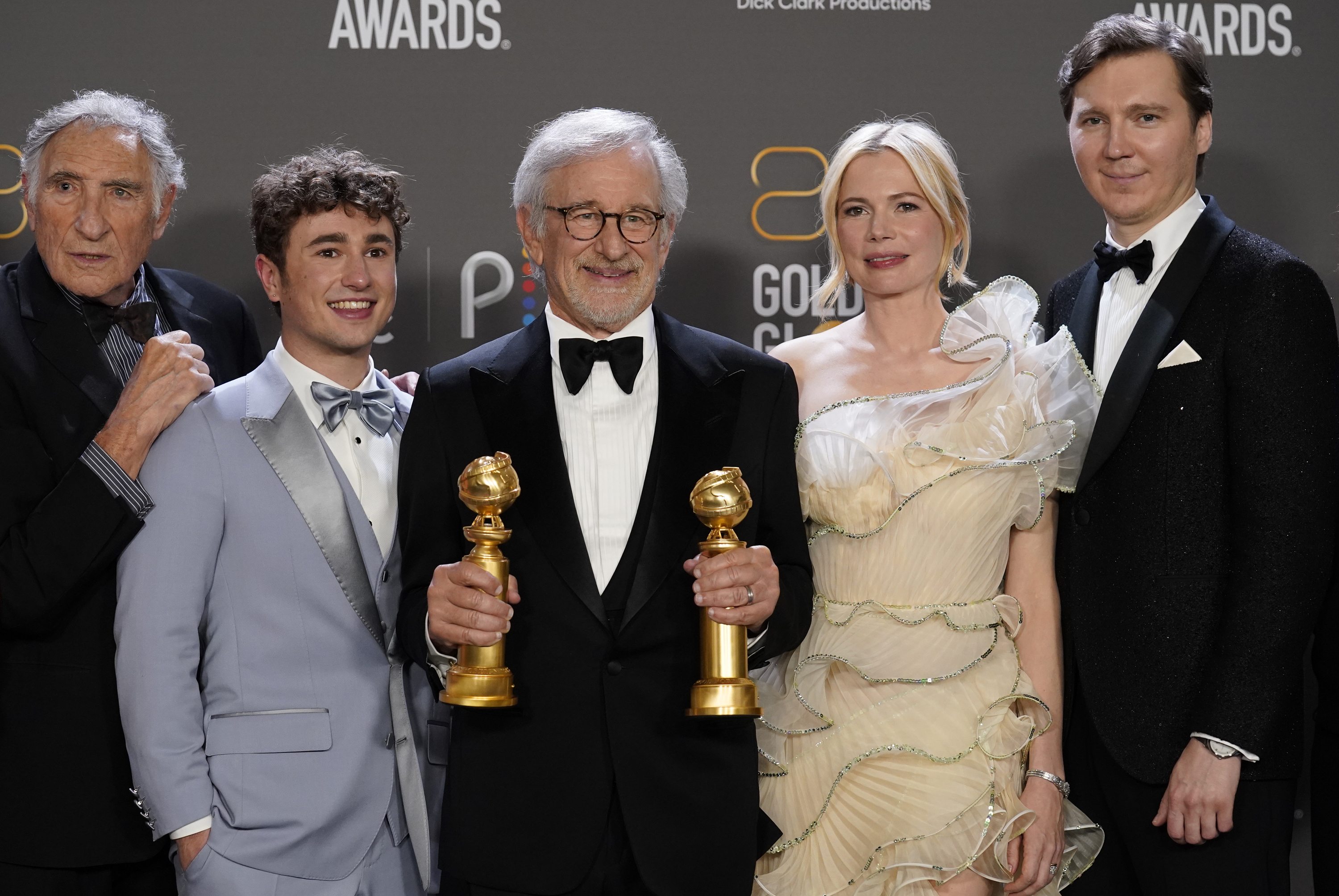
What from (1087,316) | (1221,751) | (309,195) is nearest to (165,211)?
(309,195)

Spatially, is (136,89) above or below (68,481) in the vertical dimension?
above

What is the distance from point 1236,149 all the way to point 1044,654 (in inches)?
75.1

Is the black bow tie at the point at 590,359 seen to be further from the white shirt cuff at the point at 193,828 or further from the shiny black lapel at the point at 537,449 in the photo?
the white shirt cuff at the point at 193,828

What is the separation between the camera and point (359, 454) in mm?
2504

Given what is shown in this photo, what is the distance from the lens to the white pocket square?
2.50 meters

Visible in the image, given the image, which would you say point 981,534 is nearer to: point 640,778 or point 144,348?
point 640,778

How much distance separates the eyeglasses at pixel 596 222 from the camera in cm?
239

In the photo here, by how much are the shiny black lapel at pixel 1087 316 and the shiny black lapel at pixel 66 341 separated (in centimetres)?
210

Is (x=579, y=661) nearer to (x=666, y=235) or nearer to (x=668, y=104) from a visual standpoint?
(x=666, y=235)

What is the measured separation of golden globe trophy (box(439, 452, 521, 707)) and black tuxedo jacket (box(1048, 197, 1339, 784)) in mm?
1271

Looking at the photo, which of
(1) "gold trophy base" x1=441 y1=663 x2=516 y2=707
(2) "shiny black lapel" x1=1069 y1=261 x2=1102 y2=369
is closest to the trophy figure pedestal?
(1) "gold trophy base" x1=441 y1=663 x2=516 y2=707

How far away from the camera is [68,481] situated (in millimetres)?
2373

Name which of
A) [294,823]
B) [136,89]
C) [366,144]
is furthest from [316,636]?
[136,89]

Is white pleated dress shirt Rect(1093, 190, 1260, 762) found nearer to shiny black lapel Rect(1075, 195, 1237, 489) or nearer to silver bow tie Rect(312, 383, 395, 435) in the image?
shiny black lapel Rect(1075, 195, 1237, 489)
